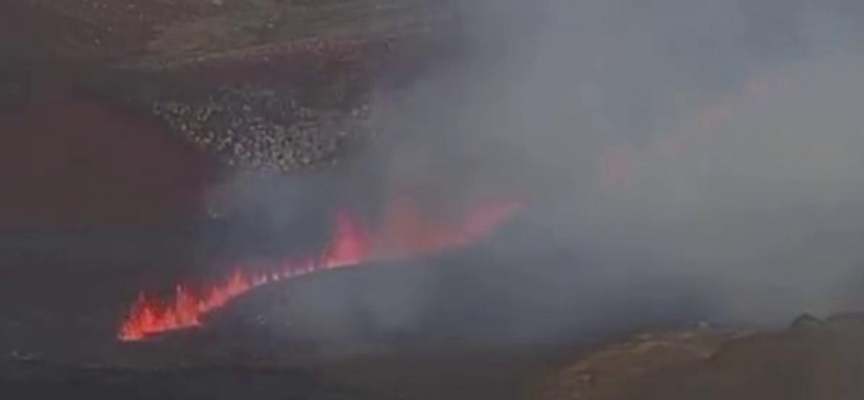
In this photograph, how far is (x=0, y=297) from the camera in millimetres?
17594

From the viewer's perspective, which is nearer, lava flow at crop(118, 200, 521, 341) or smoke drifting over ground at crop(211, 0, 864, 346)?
lava flow at crop(118, 200, 521, 341)

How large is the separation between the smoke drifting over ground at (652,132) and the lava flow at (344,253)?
33.2 inches

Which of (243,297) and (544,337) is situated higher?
(243,297)

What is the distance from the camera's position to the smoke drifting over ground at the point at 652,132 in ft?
66.4

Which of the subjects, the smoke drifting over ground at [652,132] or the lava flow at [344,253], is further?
the smoke drifting over ground at [652,132]

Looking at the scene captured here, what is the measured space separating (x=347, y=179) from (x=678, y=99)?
649 centimetres

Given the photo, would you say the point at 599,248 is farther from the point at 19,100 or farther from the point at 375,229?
the point at 19,100

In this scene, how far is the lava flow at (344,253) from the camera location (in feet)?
56.1

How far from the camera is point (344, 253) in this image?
20281 mm

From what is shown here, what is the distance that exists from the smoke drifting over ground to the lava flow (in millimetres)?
843

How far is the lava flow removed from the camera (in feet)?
56.1

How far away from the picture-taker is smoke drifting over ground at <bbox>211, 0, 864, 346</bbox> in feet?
66.4

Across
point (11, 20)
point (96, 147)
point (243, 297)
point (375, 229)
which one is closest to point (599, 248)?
point (375, 229)

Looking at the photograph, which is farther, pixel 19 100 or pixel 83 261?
pixel 19 100
